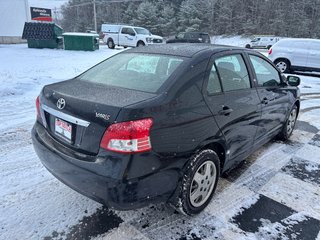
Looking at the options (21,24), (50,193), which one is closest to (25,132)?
(50,193)

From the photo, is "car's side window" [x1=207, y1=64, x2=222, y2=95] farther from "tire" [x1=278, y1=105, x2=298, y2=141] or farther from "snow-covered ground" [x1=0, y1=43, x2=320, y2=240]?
"tire" [x1=278, y1=105, x2=298, y2=141]

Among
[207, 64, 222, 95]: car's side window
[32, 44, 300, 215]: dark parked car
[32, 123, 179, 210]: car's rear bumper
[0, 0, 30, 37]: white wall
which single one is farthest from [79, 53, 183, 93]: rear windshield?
[0, 0, 30, 37]: white wall

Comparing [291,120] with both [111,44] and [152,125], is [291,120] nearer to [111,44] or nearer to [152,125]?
[152,125]

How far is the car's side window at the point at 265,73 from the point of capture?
11.2 ft

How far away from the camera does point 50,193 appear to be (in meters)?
2.77

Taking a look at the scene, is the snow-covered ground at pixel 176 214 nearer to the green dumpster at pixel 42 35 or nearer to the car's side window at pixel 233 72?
the car's side window at pixel 233 72

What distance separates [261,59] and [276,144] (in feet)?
5.07

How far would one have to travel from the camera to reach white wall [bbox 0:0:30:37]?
2375 centimetres

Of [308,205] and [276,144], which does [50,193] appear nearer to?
[308,205]

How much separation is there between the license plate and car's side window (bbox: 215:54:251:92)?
5.01ft

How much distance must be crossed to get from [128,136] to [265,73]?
2584 mm

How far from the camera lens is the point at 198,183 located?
2516mm

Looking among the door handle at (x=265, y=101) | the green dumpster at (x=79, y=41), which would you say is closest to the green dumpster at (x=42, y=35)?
the green dumpster at (x=79, y=41)

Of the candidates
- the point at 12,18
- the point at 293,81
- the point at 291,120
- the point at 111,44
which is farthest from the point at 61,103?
the point at 12,18
